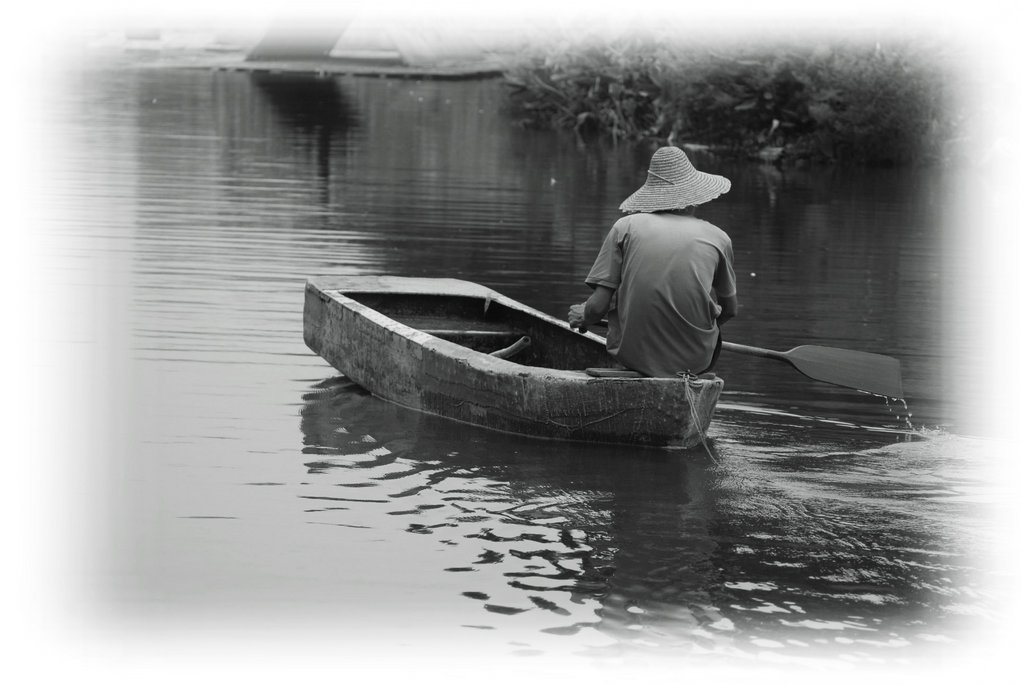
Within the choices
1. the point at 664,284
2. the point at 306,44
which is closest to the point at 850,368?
Answer: the point at 664,284

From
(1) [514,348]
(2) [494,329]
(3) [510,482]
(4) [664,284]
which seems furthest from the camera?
(2) [494,329]

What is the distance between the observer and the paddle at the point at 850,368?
28.6ft

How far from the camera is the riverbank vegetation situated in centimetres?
2662

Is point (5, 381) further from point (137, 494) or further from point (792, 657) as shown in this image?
point (792, 657)

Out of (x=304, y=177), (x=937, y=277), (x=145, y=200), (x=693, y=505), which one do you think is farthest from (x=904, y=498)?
(x=304, y=177)

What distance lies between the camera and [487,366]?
8586 mm

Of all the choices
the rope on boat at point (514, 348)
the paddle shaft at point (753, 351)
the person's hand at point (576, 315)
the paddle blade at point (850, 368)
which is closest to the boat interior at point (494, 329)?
the rope on boat at point (514, 348)

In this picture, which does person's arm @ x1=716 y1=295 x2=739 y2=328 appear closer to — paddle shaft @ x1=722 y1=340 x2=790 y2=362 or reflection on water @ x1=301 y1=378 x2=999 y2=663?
paddle shaft @ x1=722 y1=340 x2=790 y2=362

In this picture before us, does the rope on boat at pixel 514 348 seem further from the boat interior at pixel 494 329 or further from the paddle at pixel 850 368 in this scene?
the paddle at pixel 850 368

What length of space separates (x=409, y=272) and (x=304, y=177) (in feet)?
28.2

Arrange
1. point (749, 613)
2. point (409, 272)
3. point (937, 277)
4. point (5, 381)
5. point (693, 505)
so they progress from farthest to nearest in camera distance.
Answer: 1. point (937, 277)
2. point (409, 272)
3. point (5, 381)
4. point (693, 505)
5. point (749, 613)

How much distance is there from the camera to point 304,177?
22.4 metres

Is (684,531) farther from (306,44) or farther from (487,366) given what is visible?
(306,44)

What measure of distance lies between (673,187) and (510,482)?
184 cm
